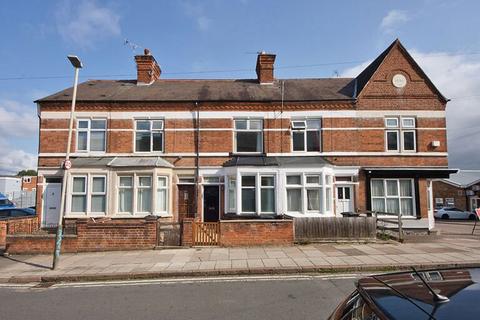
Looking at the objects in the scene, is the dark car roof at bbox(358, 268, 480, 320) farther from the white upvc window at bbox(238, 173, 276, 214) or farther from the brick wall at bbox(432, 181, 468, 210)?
the brick wall at bbox(432, 181, 468, 210)

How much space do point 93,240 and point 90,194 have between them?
216 inches

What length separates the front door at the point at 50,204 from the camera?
17484 millimetres

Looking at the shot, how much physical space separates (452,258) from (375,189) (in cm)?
786

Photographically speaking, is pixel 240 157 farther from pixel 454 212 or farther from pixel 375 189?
pixel 454 212

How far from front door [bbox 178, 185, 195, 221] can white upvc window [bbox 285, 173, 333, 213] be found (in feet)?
16.2

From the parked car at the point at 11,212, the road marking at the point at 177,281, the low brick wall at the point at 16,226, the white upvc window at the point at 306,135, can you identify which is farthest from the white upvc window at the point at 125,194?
the white upvc window at the point at 306,135

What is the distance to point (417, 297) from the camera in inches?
92.0

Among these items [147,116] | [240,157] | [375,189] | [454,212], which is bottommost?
[454,212]

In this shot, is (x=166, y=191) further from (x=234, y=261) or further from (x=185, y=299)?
(x=185, y=299)

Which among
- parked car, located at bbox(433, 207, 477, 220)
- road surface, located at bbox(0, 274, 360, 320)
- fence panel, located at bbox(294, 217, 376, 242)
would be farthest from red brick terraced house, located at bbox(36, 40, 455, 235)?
parked car, located at bbox(433, 207, 477, 220)

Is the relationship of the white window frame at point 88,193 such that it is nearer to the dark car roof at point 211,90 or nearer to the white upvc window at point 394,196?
the dark car roof at point 211,90

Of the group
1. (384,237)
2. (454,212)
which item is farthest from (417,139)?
(454,212)

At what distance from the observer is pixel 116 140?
18031mm

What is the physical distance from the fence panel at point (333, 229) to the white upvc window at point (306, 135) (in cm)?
589
